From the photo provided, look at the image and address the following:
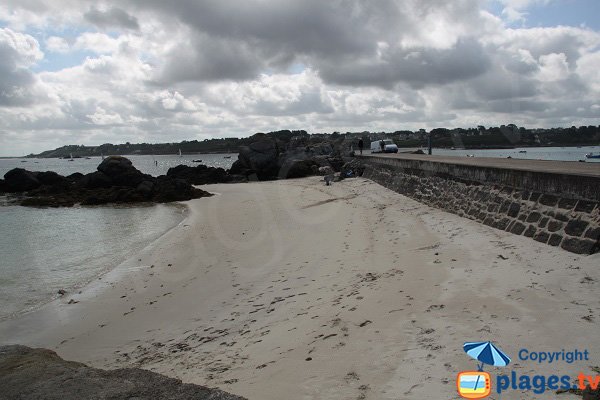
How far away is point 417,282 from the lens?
6164 millimetres

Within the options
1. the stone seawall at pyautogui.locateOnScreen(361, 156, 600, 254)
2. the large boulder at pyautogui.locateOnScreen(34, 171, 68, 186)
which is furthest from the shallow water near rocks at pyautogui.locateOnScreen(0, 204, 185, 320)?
the large boulder at pyautogui.locateOnScreen(34, 171, 68, 186)

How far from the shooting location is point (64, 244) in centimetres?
1534

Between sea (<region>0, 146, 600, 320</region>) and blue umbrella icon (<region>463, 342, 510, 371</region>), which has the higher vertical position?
blue umbrella icon (<region>463, 342, 510, 371</region>)

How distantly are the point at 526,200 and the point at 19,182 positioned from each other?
42.5m

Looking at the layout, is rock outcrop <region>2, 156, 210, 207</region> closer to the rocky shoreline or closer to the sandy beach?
the rocky shoreline

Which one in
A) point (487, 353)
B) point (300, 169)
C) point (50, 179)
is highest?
point (300, 169)

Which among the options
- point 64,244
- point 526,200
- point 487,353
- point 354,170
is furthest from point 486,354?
point 354,170

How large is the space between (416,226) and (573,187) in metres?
4.23

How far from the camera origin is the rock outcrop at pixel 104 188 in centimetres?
2923

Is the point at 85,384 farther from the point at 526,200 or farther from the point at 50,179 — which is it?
the point at 50,179

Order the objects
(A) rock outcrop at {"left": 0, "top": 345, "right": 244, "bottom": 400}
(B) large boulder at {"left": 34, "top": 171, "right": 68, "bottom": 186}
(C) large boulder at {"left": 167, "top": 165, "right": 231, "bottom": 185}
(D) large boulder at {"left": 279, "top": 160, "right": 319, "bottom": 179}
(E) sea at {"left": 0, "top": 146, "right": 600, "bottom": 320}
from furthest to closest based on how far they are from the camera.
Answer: (C) large boulder at {"left": 167, "top": 165, "right": 231, "bottom": 185} < (D) large boulder at {"left": 279, "top": 160, "right": 319, "bottom": 179} < (B) large boulder at {"left": 34, "top": 171, "right": 68, "bottom": 186} < (E) sea at {"left": 0, "top": 146, "right": 600, "bottom": 320} < (A) rock outcrop at {"left": 0, "top": 345, "right": 244, "bottom": 400}

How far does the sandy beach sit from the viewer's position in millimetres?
3770

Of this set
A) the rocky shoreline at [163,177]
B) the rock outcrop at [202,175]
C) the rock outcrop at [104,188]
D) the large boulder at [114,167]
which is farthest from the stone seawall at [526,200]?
the rock outcrop at [202,175]

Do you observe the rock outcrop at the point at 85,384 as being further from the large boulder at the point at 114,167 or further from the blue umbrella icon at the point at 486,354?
the large boulder at the point at 114,167
